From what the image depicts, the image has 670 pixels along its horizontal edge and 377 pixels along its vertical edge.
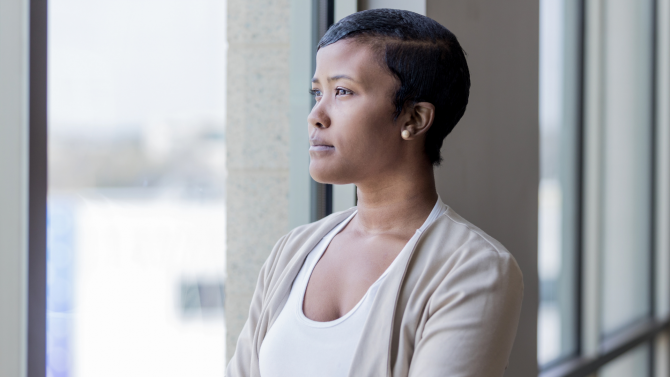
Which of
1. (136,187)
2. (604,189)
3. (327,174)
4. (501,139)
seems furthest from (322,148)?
(604,189)

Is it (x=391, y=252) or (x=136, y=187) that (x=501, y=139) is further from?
(x=136, y=187)

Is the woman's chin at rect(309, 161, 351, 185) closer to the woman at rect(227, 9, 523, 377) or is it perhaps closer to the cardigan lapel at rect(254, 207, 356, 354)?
the woman at rect(227, 9, 523, 377)

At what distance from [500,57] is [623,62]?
5.48ft

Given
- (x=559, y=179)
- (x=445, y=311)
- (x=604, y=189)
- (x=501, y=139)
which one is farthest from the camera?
(x=604, y=189)

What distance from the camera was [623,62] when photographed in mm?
2639

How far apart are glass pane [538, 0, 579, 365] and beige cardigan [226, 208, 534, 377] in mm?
1506

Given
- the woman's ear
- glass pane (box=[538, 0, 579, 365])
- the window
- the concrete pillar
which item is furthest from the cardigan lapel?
glass pane (box=[538, 0, 579, 365])

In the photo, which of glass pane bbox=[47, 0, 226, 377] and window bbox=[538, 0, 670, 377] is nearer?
glass pane bbox=[47, 0, 226, 377]

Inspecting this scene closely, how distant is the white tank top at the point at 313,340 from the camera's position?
2.48 ft

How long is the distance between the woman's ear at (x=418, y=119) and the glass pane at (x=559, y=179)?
1469 millimetres

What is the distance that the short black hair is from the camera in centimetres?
78

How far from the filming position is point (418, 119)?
0.81 metres

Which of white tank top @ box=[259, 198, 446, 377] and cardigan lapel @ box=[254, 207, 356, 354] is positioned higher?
cardigan lapel @ box=[254, 207, 356, 354]

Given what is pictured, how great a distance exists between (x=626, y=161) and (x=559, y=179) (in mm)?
685
